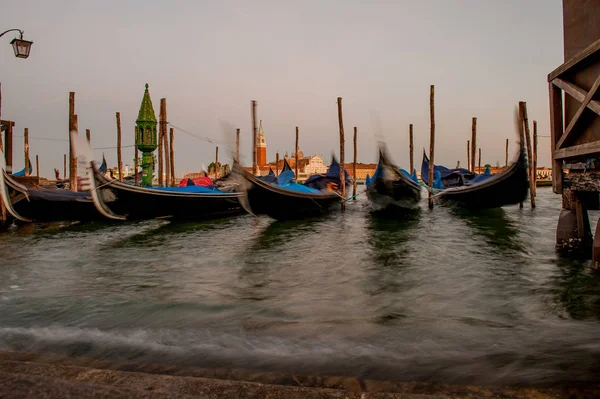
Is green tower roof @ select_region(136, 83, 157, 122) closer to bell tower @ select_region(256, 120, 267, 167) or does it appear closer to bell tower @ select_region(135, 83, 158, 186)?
bell tower @ select_region(135, 83, 158, 186)

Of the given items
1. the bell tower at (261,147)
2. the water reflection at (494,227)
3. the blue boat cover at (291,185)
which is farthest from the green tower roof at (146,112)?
the bell tower at (261,147)

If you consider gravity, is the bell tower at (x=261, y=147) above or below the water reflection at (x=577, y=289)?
above

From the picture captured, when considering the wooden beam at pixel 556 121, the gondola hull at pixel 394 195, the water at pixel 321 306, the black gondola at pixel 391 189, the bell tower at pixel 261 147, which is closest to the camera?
the water at pixel 321 306

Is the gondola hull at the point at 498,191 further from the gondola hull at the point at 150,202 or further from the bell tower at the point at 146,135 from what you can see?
the bell tower at the point at 146,135

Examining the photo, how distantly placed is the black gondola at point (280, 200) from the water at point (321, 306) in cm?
157

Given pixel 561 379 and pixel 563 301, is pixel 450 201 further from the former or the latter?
pixel 561 379

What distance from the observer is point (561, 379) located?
169 cm

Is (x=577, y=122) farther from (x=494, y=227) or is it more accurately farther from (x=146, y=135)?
(x=146, y=135)

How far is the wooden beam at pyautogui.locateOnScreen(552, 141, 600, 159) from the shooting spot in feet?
10.4

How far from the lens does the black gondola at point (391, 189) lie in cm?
934

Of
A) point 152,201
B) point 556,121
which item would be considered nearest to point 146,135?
point 152,201

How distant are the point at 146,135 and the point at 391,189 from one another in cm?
1543

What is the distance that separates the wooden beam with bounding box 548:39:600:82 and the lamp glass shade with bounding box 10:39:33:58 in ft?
18.8

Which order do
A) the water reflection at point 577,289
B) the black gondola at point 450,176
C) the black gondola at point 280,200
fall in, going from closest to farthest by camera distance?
the water reflection at point 577,289 < the black gondola at point 280,200 < the black gondola at point 450,176
